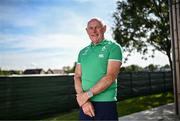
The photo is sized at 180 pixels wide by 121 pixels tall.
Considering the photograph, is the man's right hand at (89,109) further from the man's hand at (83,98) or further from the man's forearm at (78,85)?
the man's forearm at (78,85)

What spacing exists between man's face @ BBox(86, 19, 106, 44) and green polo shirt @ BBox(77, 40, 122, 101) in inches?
2.0

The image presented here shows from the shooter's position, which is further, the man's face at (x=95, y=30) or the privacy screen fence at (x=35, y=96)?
the privacy screen fence at (x=35, y=96)

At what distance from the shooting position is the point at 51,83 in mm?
11430

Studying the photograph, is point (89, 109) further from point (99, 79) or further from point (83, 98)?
point (99, 79)

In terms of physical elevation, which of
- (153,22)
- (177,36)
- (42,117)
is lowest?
(42,117)

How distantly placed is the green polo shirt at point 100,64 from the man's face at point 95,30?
50 mm

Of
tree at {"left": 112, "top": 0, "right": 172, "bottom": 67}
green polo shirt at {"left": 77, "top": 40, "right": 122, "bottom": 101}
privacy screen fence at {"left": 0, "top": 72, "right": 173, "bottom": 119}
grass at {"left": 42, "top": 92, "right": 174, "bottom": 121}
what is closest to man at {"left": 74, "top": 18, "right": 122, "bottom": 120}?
green polo shirt at {"left": 77, "top": 40, "right": 122, "bottom": 101}

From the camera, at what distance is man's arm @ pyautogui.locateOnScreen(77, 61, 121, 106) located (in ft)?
8.54

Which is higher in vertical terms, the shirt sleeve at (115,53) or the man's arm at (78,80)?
the shirt sleeve at (115,53)

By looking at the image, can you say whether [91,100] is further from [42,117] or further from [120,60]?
[42,117]

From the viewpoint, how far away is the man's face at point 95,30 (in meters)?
2.76

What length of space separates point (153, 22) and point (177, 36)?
929 centimetres

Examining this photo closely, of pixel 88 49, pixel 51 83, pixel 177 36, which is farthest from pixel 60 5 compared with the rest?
pixel 88 49

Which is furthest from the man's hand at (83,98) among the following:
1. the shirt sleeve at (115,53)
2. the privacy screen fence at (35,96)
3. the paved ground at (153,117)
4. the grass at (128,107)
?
the privacy screen fence at (35,96)
